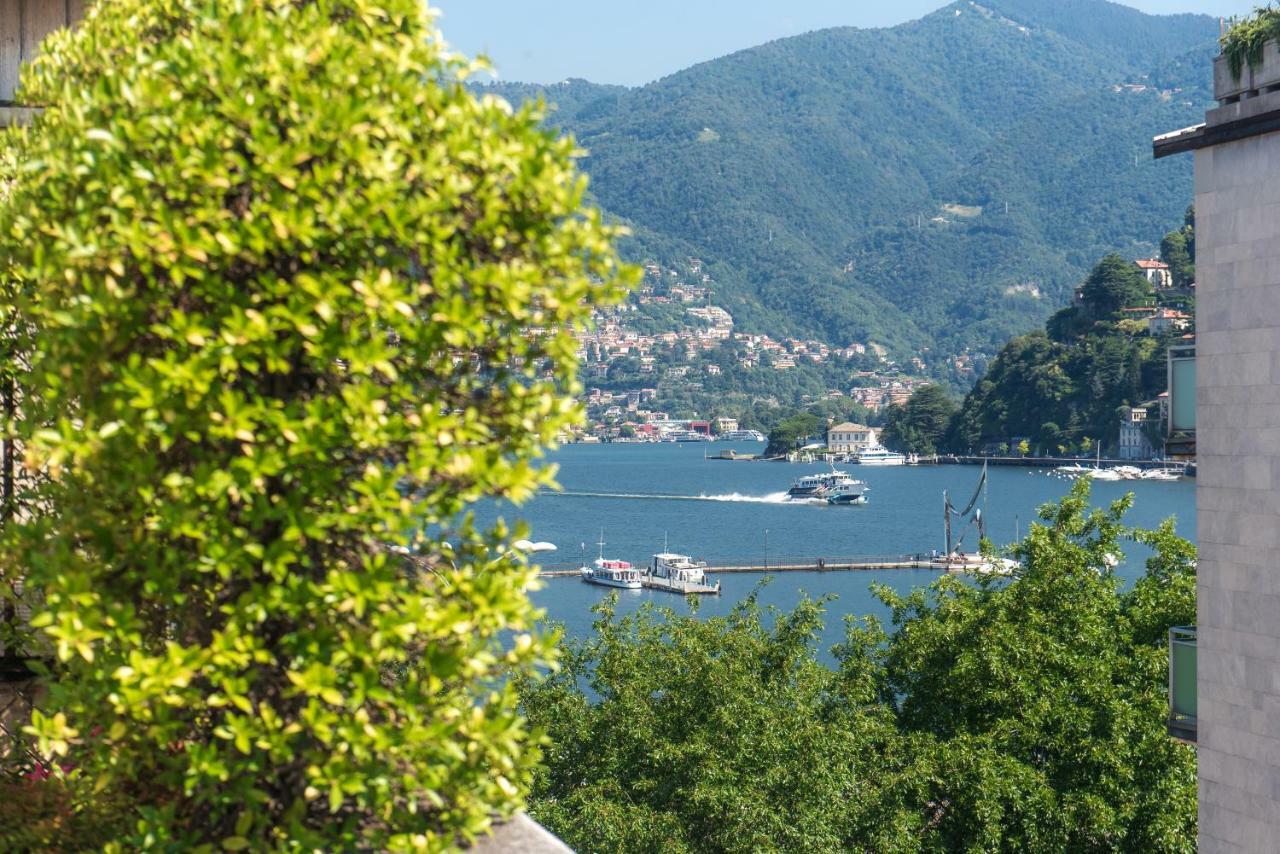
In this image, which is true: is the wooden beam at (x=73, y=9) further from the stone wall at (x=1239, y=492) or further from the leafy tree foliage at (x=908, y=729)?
the leafy tree foliage at (x=908, y=729)

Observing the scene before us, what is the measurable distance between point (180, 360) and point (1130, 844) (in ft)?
60.9

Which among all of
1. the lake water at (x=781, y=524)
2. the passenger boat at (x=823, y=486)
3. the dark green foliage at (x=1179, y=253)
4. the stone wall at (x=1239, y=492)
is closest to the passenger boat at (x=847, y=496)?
the passenger boat at (x=823, y=486)

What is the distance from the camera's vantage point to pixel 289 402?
377 centimetres

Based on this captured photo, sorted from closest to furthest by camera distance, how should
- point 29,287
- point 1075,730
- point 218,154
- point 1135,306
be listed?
point 218,154 → point 29,287 → point 1075,730 → point 1135,306

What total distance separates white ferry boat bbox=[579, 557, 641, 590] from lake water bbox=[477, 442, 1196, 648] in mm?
741

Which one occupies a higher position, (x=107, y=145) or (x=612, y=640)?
(x=107, y=145)

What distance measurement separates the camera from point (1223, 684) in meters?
12.2

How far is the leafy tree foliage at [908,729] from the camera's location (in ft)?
62.6

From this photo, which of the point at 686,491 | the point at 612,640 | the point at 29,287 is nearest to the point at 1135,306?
the point at 686,491

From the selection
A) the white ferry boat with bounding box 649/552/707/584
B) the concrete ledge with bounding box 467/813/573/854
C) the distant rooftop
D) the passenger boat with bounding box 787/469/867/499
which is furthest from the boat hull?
the concrete ledge with bounding box 467/813/573/854

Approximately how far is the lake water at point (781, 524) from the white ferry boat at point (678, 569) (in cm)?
156

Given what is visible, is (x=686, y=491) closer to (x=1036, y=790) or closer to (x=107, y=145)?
(x=1036, y=790)

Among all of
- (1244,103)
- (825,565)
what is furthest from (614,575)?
(1244,103)

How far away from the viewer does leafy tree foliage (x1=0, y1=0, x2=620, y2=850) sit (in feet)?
11.7
